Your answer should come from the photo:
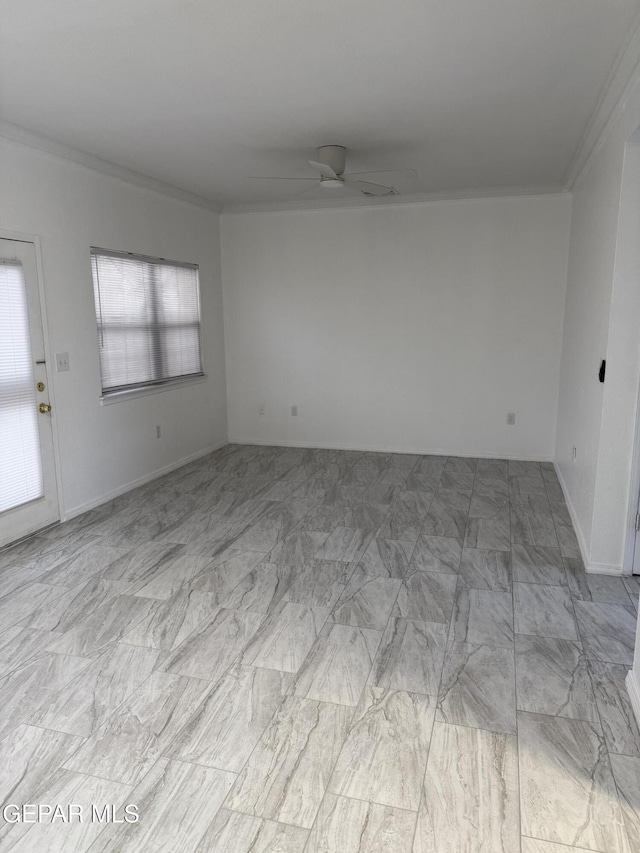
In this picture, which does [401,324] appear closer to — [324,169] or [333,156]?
[333,156]

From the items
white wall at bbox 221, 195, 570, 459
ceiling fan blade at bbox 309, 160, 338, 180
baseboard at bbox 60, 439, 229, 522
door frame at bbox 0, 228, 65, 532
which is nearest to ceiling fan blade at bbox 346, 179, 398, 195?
ceiling fan blade at bbox 309, 160, 338, 180

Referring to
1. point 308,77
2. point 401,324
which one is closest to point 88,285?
point 308,77

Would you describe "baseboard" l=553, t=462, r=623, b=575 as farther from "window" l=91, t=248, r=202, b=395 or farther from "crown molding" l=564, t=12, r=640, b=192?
"window" l=91, t=248, r=202, b=395

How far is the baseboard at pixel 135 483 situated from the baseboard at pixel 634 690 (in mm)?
3580

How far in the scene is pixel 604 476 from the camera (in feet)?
10.6

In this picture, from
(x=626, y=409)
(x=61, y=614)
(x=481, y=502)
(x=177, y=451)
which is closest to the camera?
(x=61, y=614)

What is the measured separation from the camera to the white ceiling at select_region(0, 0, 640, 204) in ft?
7.52

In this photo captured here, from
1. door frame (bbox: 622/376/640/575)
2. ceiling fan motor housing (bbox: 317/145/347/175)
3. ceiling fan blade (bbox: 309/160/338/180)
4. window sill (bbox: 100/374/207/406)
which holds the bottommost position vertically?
door frame (bbox: 622/376/640/575)

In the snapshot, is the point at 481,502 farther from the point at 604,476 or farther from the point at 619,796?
the point at 619,796

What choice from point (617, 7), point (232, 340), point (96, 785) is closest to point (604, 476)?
point (617, 7)

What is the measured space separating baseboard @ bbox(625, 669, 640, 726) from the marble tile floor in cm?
4

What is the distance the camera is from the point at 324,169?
375cm

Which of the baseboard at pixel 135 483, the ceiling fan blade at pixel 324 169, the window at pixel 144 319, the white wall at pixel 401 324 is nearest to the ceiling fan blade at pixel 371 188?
the ceiling fan blade at pixel 324 169

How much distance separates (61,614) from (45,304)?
2.09m
